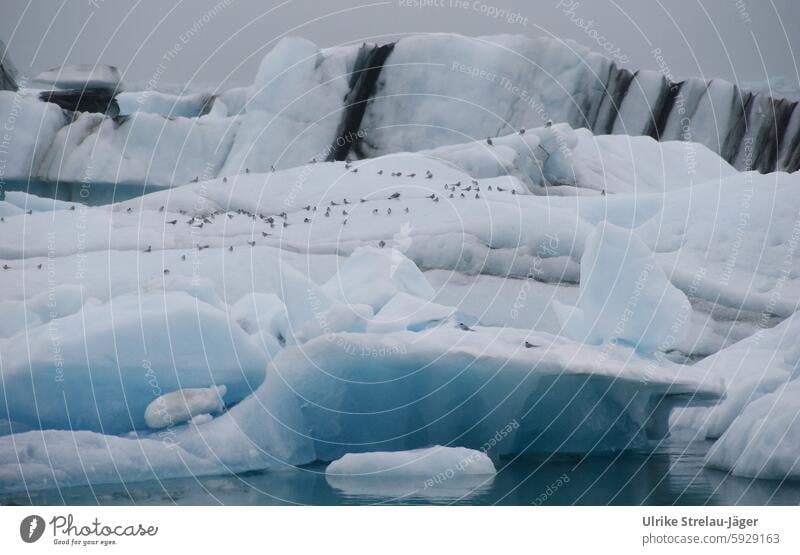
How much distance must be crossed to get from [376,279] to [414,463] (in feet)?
3.56

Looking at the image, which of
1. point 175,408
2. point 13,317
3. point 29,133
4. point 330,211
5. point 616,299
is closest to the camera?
point 175,408

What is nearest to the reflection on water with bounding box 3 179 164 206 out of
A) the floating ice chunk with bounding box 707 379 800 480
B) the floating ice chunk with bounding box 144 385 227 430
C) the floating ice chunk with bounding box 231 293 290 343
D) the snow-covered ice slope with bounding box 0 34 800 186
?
the snow-covered ice slope with bounding box 0 34 800 186

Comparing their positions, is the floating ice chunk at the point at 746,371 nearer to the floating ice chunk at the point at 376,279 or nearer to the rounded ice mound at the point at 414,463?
the rounded ice mound at the point at 414,463

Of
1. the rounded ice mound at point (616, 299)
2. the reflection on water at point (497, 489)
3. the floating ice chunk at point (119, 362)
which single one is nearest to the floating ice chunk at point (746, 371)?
the reflection on water at point (497, 489)

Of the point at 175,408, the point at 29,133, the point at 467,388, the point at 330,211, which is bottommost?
the point at 175,408

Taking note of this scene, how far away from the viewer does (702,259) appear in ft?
21.3

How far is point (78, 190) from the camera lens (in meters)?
6.54

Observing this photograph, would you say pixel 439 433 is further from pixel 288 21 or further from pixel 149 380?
pixel 288 21

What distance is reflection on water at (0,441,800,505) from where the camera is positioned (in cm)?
600

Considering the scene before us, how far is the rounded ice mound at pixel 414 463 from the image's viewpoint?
20.1 ft

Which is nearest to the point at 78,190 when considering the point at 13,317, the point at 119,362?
the point at 13,317

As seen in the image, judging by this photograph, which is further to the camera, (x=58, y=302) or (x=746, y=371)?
(x=746, y=371)

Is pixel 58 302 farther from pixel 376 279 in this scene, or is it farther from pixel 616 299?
pixel 616 299
